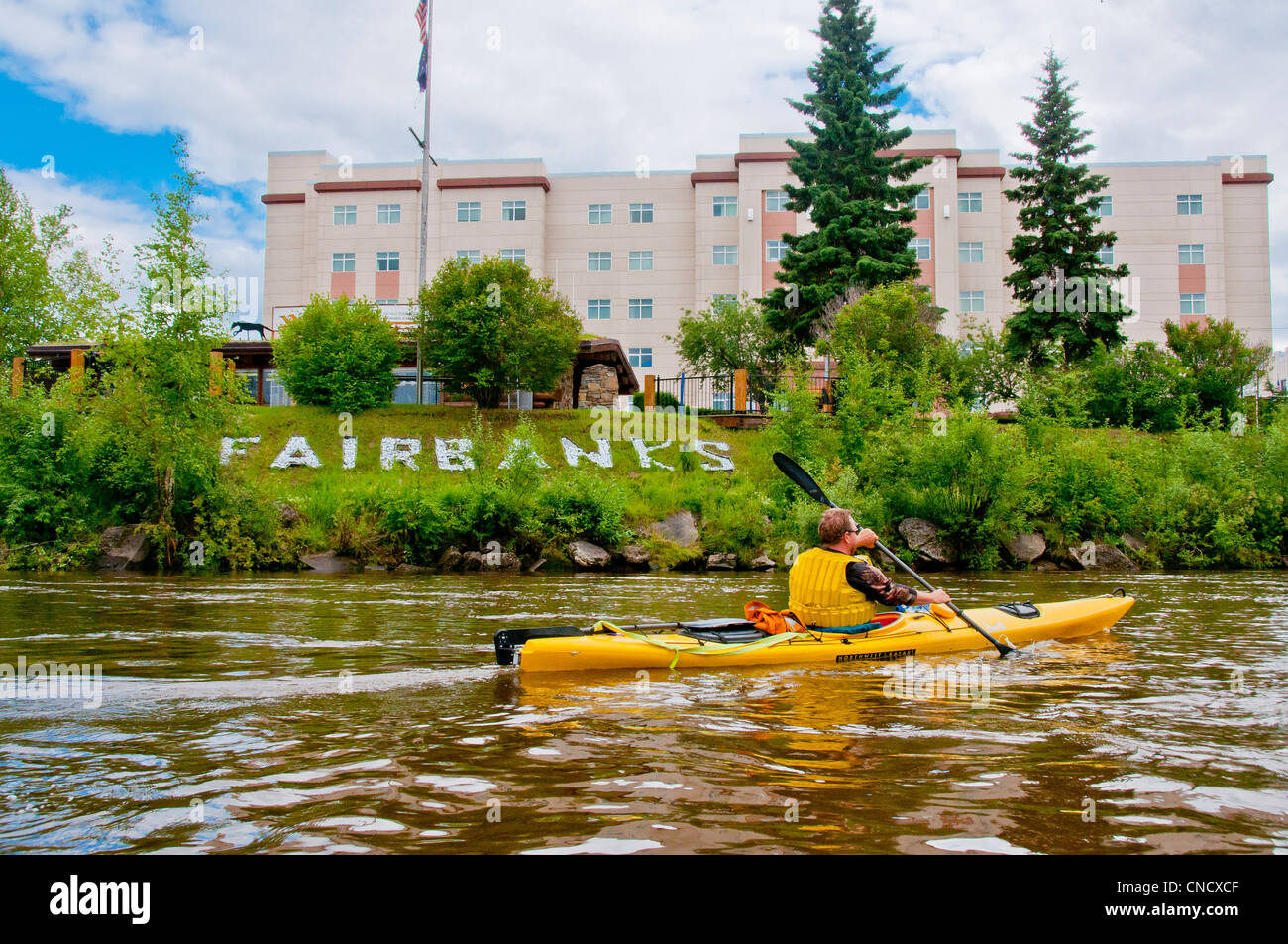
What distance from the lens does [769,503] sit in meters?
20.9

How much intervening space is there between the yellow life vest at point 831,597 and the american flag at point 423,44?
27.9m

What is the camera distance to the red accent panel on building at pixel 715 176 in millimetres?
46938

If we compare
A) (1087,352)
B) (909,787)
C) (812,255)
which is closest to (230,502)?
(909,787)

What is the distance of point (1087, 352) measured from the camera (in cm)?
3173

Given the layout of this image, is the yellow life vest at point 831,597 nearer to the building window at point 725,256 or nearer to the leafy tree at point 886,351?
the leafy tree at point 886,351

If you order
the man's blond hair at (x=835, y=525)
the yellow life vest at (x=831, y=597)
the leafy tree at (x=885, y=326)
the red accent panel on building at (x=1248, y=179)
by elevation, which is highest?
the red accent panel on building at (x=1248, y=179)

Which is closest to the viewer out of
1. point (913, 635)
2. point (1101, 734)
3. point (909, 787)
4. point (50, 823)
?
point (50, 823)

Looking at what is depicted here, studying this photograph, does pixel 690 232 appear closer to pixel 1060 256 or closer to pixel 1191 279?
pixel 1060 256

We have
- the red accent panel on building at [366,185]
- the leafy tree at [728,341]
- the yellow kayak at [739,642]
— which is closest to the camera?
the yellow kayak at [739,642]

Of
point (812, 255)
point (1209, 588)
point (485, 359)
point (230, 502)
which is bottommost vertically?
point (1209, 588)

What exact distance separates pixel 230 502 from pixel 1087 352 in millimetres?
29155

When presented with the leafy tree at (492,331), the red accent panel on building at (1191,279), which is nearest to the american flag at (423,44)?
the leafy tree at (492,331)

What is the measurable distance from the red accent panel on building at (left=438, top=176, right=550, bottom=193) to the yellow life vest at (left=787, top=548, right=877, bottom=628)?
4433cm
